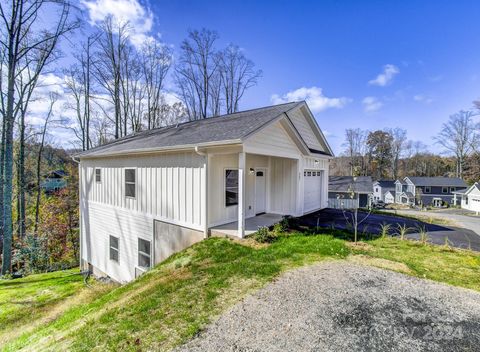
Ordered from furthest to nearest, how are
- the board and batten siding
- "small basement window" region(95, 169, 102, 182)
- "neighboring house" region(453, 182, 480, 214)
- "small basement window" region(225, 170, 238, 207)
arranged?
1. "neighboring house" region(453, 182, 480, 214)
2. "small basement window" region(95, 169, 102, 182)
3. "small basement window" region(225, 170, 238, 207)
4. the board and batten siding

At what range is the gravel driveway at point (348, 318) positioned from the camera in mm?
2836

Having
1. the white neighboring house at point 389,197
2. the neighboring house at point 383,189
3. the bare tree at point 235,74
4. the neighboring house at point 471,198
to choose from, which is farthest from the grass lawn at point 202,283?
the neighboring house at point 383,189

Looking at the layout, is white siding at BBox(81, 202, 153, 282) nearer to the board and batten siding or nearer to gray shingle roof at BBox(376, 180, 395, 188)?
the board and batten siding

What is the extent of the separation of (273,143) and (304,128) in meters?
4.54

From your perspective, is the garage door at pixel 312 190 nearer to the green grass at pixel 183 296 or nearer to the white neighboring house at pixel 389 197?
the green grass at pixel 183 296

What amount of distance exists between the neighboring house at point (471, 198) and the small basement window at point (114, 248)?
41402mm

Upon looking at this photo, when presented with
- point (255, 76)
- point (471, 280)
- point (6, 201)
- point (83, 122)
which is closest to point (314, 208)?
point (471, 280)

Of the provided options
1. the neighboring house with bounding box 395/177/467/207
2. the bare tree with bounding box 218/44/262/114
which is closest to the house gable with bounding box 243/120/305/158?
the bare tree with bounding box 218/44/262/114

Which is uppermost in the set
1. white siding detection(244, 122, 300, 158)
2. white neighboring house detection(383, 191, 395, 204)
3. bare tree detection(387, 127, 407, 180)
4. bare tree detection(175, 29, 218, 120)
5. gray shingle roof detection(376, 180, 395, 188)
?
bare tree detection(175, 29, 218, 120)

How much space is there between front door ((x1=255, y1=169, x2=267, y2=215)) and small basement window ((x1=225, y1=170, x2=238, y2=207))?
6.36 feet

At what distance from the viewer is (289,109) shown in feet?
31.3

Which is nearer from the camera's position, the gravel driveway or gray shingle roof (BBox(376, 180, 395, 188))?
the gravel driveway

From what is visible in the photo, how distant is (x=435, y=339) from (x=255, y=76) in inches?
1025

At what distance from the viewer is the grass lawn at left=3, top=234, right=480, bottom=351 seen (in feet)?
10.5
